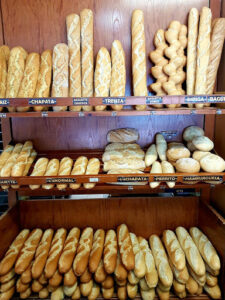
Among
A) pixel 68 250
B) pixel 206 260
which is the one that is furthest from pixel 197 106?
pixel 68 250

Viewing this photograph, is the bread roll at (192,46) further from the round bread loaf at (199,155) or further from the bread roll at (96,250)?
the bread roll at (96,250)

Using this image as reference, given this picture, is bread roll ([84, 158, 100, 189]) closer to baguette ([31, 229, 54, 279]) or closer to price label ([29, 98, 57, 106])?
price label ([29, 98, 57, 106])

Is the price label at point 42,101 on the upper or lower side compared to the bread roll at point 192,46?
lower

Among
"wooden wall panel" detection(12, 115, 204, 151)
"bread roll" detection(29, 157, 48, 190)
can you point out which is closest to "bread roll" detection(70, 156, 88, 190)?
"bread roll" detection(29, 157, 48, 190)

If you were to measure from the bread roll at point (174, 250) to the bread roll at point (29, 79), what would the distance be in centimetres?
151

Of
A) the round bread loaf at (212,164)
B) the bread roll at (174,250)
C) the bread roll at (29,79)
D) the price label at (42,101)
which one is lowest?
the bread roll at (174,250)

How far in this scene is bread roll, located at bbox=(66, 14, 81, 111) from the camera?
1.55m

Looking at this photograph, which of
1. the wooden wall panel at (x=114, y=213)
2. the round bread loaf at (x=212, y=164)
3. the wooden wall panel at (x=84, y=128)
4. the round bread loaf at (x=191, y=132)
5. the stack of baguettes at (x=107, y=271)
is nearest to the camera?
the round bread loaf at (x=212, y=164)

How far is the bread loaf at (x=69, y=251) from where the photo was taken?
1576 mm

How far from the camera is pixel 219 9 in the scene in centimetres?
173

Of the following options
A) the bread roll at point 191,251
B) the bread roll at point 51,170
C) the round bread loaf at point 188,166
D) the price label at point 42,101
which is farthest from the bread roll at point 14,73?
the bread roll at point 191,251

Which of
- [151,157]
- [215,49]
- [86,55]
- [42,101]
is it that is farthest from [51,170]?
[215,49]

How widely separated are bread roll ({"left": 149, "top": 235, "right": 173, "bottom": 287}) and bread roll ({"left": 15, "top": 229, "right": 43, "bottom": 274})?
0.97m

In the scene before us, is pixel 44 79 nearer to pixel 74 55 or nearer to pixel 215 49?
pixel 74 55
